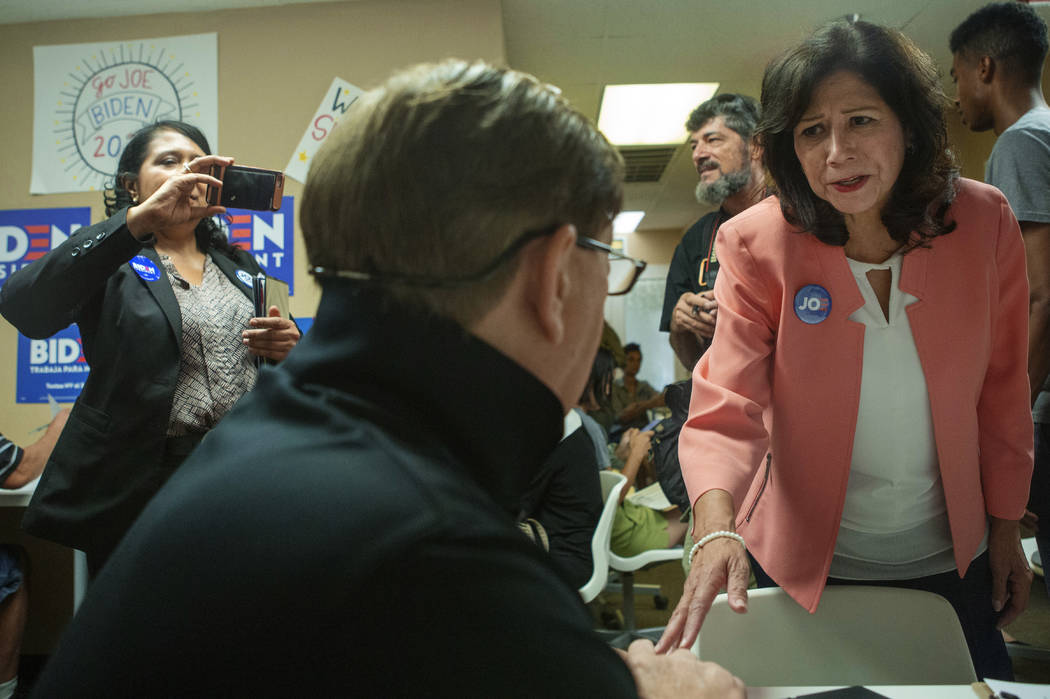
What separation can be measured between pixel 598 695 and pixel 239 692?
0.23 metres

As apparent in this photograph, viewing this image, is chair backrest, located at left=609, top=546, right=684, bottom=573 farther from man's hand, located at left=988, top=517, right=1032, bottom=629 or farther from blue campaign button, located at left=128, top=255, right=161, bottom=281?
blue campaign button, located at left=128, top=255, right=161, bottom=281

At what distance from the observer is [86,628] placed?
496 mm

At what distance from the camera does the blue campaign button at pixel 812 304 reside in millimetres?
1184

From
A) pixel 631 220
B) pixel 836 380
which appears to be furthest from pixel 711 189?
pixel 631 220

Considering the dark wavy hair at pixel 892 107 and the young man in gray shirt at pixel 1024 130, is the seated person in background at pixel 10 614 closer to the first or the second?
the dark wavy hair at pixel 892 107

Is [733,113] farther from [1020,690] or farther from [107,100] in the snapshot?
[107,100]

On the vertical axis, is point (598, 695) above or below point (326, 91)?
below

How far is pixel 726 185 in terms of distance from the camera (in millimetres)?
2375

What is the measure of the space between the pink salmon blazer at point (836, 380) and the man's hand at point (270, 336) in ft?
3.24

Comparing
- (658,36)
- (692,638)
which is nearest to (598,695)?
(692,638)

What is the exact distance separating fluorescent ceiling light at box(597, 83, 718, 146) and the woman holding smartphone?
3.80 metres

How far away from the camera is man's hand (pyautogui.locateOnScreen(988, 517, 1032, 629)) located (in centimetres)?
123

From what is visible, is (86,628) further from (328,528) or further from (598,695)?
(598,695)

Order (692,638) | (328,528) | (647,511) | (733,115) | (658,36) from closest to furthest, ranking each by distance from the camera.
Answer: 1. (328,528)
2. (692,638)
3. (733,115)
4. (647,511)
5. (658,36)
